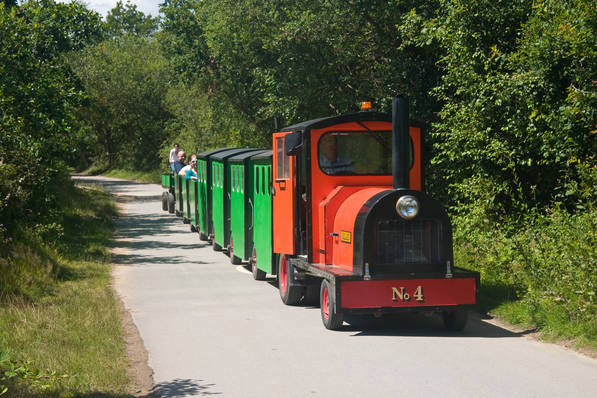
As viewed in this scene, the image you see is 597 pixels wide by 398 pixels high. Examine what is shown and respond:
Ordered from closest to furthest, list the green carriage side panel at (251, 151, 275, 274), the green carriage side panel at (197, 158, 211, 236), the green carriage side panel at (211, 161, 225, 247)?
the green carriage side panel at (251, 151, 275, 274)
the green carriage side panel at (211, 161, 225, 247)
the green carriage side panel at (197, 158, 211, 236)

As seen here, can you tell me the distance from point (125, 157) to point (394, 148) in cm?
5112

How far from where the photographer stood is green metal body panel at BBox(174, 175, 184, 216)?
82.3 ft

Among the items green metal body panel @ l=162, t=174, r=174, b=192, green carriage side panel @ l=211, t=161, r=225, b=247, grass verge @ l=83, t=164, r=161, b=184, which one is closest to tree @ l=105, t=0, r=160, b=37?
grass verge @ l=83, t=164, r=161, b=184

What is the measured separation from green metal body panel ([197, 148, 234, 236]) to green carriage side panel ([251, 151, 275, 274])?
17.3 feet

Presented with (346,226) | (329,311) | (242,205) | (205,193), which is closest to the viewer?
(329,311)

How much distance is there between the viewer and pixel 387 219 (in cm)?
905

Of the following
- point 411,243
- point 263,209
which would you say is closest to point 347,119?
point 411,243

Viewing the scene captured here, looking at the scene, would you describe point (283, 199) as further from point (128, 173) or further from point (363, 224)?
point (128, 173)

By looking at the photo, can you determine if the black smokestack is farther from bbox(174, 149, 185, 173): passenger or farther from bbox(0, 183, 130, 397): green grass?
bbox(174, 149, 185, 173): passenger

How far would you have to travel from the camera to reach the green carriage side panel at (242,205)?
14070mm

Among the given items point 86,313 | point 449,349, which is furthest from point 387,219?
point 86,313

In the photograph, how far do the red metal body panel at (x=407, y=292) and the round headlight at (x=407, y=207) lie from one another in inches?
28.3

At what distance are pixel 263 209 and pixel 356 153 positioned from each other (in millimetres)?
2748

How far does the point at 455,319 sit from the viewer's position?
940 cm
